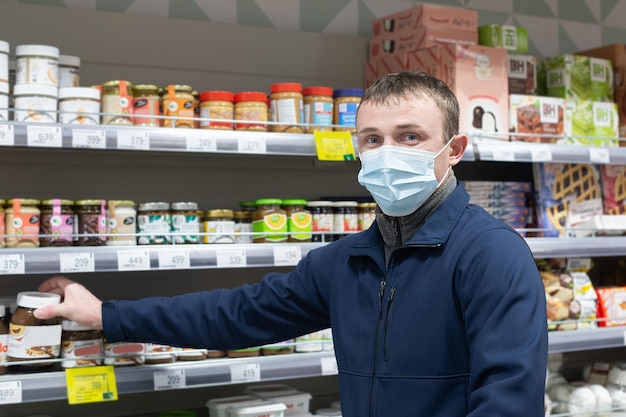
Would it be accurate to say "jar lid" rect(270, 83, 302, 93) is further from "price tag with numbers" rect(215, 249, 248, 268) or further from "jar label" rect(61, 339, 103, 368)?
"jar label" rect(61, 339, 103, 368)

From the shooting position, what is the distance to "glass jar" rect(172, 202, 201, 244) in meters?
2.78

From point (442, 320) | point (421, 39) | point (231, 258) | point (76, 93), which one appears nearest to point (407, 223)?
point (442, 320)

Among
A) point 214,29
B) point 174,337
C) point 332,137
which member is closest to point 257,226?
point 332,137

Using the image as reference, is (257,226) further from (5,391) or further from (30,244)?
(5,391)

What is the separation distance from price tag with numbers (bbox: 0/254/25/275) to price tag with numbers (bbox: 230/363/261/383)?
754mm

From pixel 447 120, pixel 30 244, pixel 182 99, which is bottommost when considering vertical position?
pixel 30 244

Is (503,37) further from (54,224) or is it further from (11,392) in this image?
(11,392)

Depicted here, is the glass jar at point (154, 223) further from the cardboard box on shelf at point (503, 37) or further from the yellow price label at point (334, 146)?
the cardboard box on shelf at point (503, 37)

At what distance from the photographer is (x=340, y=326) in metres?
2.03

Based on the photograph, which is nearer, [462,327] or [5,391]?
[462,327]

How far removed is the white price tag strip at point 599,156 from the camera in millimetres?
3396

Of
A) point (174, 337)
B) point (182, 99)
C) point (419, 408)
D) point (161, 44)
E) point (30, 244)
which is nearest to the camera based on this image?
point (419, 408)

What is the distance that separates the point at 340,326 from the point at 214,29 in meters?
1.80

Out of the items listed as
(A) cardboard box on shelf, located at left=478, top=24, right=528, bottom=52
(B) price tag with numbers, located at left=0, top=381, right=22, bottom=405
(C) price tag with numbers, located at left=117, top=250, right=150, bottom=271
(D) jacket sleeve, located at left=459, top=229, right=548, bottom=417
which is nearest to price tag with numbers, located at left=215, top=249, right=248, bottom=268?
(C) price tag with numbers, located at left=117, top=250, right=150, bottom=271
